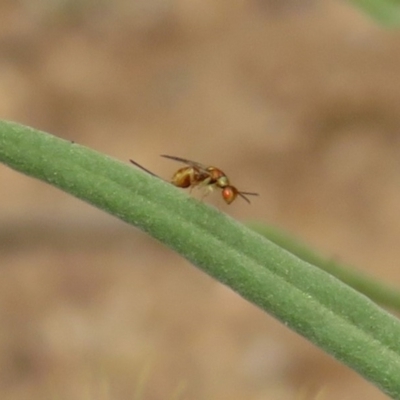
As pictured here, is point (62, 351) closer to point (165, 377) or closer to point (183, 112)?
point (165, 377)

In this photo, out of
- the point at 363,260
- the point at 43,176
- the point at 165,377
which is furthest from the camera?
the point at 363,260

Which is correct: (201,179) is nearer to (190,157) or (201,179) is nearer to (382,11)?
(382,11)

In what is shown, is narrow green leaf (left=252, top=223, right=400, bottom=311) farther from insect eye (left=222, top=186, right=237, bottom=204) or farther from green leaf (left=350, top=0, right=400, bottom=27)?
green leaf (left=350, top=0, right=400, bottom=27)

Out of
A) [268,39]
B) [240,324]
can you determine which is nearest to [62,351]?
[240,324]

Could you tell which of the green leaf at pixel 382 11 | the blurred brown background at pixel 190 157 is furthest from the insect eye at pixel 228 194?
the blurred brown background at pixel 190 157

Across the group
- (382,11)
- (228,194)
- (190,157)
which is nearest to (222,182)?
(228,194)

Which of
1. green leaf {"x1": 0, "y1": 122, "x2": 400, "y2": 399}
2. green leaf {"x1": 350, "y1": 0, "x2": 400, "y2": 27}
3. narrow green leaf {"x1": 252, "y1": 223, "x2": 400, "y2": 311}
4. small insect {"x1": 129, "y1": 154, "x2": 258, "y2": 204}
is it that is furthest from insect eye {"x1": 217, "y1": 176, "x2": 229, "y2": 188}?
green leaf {"x1": 350, "y1": 0, "x2": 400, "y2": 27}

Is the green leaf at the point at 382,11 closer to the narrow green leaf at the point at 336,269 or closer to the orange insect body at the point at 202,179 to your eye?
the narrow green leaf at the point at 336,269
